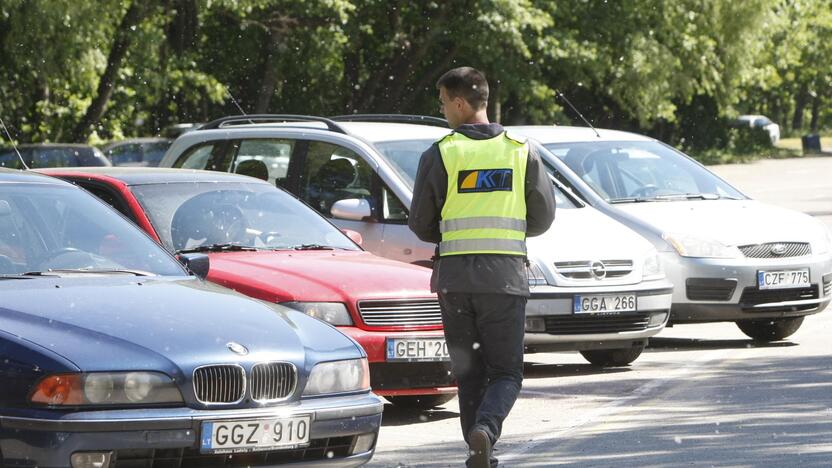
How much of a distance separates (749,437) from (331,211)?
3.74 meters

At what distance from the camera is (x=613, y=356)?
425 inches

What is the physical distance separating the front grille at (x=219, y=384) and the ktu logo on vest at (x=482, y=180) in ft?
4.96

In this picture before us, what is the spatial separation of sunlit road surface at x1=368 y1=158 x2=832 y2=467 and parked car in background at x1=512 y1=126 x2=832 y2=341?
1.14 ft

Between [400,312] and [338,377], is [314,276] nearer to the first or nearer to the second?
[400,312]

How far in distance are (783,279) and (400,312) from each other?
4193mm

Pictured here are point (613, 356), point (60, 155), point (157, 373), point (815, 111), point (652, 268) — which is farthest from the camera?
point (815, 111)

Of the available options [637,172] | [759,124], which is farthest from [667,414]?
[759,124]

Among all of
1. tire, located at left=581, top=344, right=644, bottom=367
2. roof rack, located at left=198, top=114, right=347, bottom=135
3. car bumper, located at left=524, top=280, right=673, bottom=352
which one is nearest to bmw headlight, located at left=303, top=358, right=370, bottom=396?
car bumper, located at left=524, top=280, right=673, bottom=352

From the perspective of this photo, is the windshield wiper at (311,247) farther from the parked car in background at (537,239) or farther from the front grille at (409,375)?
the front grille at (409,375)

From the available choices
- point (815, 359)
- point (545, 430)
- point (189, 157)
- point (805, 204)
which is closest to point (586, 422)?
point (545, 430)

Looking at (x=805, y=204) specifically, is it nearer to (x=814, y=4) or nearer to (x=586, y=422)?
(x=586, y=422)

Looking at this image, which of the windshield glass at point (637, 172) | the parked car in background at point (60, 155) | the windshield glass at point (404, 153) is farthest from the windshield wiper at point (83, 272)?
the parked car in background at point (60, 155)

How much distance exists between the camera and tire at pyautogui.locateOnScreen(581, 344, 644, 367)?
34.9ft

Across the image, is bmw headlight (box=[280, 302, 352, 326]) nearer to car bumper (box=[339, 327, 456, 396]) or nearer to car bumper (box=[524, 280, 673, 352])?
car bumper (box=[339, 327, 456, 396])
